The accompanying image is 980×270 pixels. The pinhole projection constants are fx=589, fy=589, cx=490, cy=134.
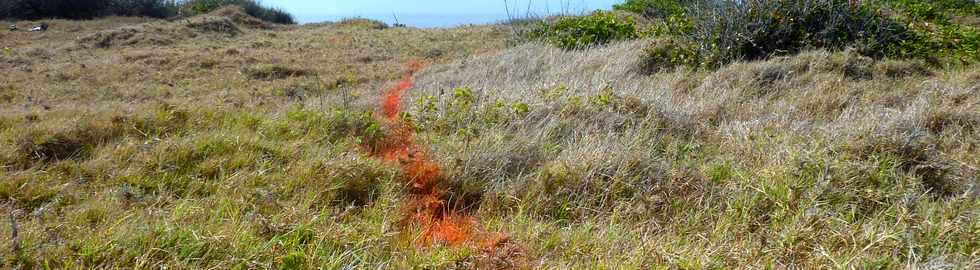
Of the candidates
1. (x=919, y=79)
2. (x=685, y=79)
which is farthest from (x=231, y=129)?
(x=919, y=79)

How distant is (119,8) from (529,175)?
15.3 meters

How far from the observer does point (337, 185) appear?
2.85 meters

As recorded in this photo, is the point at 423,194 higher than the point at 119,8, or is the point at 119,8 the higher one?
the point at 119,8

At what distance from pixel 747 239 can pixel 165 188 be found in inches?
104

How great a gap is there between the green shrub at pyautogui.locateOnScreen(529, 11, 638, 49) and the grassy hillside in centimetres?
276

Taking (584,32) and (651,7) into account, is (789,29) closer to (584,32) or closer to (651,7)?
(584,32)

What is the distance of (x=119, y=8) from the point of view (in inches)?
576

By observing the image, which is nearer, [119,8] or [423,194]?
[423,194]

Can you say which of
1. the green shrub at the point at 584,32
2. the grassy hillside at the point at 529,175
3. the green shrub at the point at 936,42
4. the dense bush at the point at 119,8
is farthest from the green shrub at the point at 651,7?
the dense bush at the point at 119,8

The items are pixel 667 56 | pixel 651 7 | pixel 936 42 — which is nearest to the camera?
pixel 936 42

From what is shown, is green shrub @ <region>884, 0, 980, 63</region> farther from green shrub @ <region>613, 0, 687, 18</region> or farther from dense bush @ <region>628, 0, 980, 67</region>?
green shrub @ <region>613, 0, 687, 18</region>

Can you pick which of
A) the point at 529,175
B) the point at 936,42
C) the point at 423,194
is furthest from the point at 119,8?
the point at 936,42

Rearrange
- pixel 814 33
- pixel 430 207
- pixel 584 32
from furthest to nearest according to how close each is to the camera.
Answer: pixel 584 32 < pixel 814 33 < pixel 430 207

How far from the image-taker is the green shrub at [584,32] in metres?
8.19
